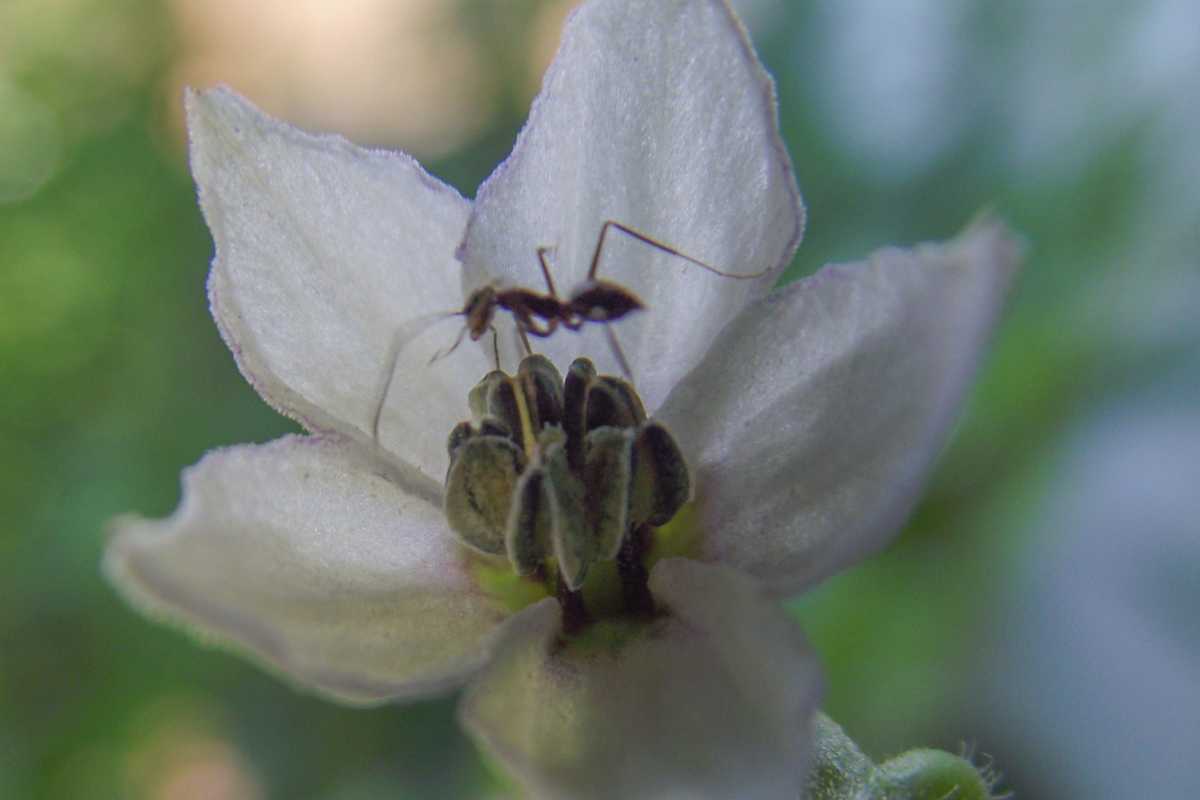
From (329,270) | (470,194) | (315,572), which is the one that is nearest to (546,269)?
(329,270)

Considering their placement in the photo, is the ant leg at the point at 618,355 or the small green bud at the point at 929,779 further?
the ant leg at the point at 618,355

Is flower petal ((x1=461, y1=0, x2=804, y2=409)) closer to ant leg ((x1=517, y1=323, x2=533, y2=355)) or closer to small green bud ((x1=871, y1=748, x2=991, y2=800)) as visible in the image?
ant leg ((x1=517, y1=323, x2=533, y2=355))

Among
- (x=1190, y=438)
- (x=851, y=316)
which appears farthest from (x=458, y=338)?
(x=1190, y=438)

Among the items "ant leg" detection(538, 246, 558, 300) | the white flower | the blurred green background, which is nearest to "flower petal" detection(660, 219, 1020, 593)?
the white flower

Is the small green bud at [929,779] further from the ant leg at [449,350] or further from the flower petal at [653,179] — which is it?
the ant leg at [449,350]

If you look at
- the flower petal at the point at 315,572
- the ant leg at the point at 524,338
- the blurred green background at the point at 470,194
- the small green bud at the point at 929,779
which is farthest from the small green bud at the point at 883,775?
the blurred green background at the point at 470,194

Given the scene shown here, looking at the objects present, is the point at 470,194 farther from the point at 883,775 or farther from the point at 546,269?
the point at 883,775
